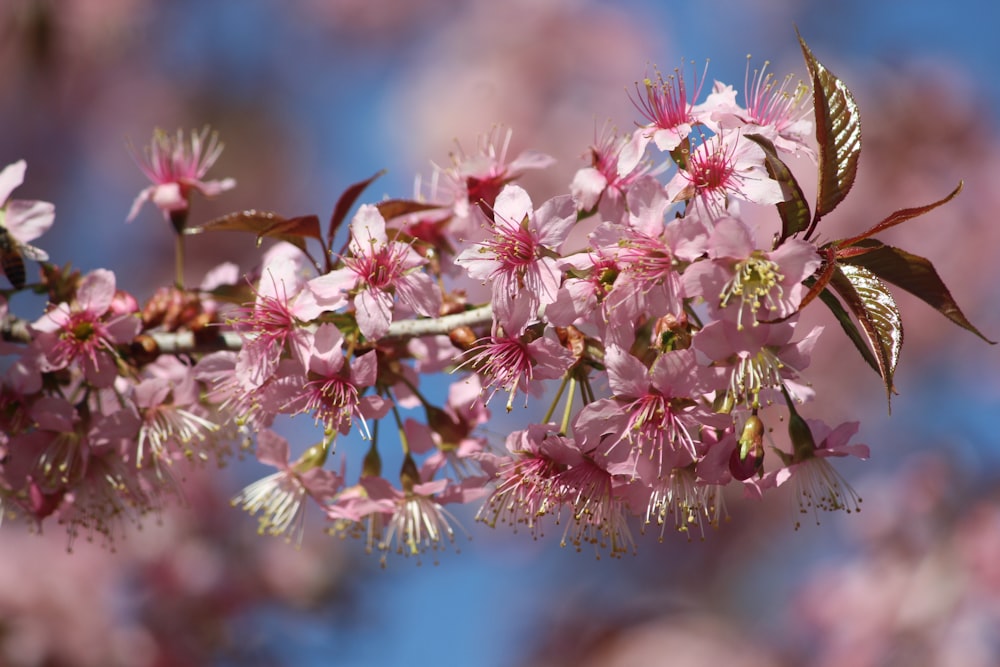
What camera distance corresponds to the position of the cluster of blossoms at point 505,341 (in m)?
1.68

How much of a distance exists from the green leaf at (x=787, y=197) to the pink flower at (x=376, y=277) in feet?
2.20

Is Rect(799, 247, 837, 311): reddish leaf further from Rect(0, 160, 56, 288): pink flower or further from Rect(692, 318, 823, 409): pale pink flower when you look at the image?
Rect(0, 160, 56, 288): pink flower

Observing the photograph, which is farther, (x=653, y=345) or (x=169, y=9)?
(x=169, y=9)

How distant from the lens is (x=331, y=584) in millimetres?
4895

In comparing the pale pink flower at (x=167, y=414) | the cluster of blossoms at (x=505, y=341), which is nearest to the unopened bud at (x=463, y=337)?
the cluster of blossoms at (x=505, y=341)

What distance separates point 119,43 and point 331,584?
5.11m

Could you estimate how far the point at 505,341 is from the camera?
1.83m

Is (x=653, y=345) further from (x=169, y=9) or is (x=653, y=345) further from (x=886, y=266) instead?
(x=169, y=9)

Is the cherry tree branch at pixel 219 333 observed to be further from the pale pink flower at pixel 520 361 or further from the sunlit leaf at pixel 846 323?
the sunlit leaf at pixel 846 323

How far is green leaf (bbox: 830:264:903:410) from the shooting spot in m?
1.60

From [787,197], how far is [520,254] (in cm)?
49

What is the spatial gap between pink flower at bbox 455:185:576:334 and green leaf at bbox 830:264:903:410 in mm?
507

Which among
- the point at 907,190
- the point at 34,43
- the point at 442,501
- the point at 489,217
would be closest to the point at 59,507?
the point at 442,501

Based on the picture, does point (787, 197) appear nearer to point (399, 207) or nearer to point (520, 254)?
point (520, 254)
